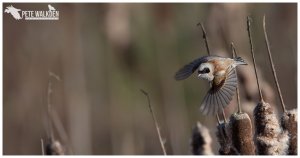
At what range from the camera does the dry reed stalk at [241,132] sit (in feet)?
5.67

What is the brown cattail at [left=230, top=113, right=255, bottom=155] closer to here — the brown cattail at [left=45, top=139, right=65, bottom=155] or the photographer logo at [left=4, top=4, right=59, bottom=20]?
the brown cattail at [left=45, top=139, right=65, bottom=155]

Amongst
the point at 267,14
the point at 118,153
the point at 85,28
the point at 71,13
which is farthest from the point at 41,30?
the point at 267,14

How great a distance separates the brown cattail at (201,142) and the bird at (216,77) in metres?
0.18

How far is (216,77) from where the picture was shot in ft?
6.01

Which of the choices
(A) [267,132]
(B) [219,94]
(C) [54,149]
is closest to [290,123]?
(A) [267,132]

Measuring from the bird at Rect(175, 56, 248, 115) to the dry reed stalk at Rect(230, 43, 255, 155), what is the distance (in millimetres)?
42

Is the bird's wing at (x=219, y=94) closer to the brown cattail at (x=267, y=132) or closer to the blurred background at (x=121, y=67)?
the brown cattail at (x=267, y=132)

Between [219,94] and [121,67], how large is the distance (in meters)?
1.56

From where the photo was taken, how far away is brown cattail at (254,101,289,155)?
1.76 meters

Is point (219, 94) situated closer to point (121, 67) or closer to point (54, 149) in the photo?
point (54, 149)

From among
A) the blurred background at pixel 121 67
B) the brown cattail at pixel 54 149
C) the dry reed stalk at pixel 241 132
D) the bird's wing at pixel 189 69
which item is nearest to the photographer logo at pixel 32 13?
the blurred background at pixel 121 67

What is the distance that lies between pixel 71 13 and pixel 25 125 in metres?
0.58

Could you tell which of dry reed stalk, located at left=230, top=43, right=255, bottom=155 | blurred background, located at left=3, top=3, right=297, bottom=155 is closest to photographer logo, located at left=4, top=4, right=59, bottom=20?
blurred background, located at left=3, top=3, right=297, bottom=155

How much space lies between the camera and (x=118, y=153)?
2789mm
